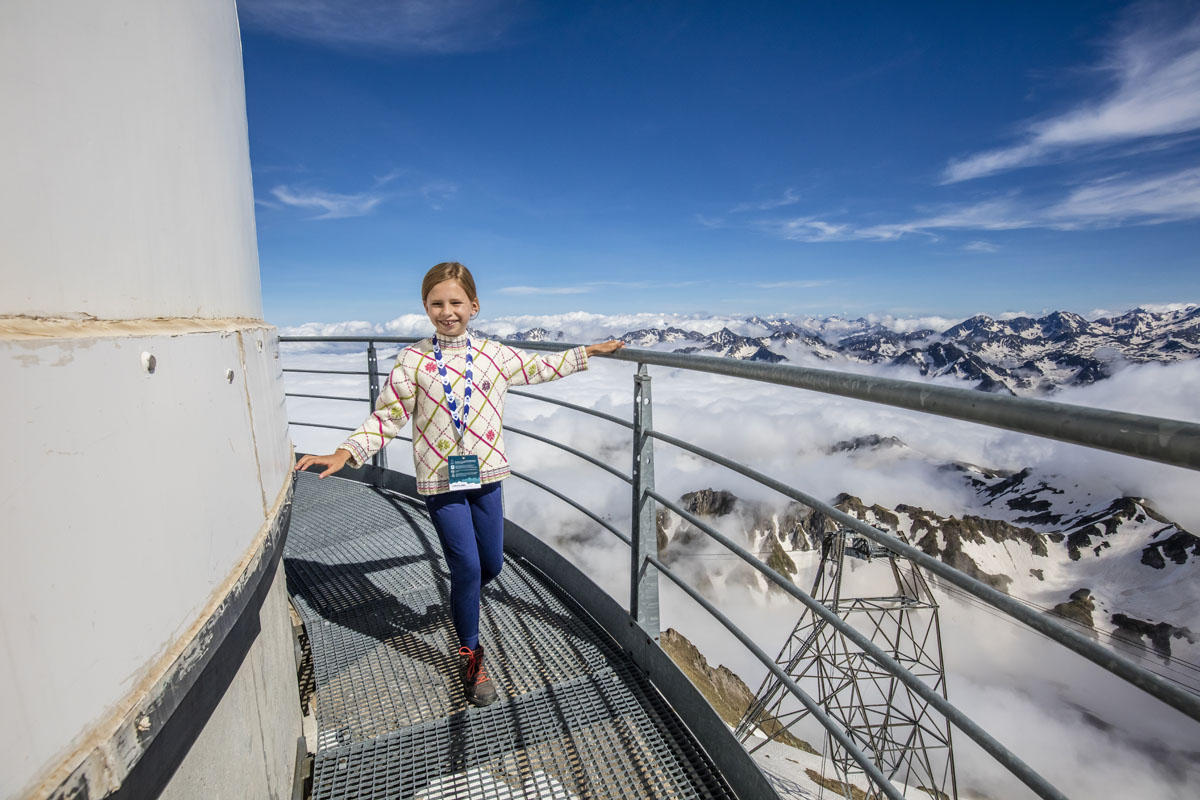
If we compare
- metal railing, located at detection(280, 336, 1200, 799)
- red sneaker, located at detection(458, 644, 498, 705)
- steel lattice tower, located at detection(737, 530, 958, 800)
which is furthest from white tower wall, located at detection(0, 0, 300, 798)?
steel lattice tower, located at detection(737, 530, 958, 800)

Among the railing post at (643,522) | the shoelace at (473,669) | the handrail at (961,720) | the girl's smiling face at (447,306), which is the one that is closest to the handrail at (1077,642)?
the handrail at (961,720)

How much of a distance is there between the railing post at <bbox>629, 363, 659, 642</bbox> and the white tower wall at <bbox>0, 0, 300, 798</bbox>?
4.80ft

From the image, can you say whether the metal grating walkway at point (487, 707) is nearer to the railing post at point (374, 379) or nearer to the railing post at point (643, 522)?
the railing post at point (643, 522)

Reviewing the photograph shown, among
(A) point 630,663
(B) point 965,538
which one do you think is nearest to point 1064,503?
(B) point 965,538

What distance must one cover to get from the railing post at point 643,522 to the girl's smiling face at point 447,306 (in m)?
0.76

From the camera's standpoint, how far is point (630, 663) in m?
2.58

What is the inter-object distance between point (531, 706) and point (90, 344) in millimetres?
2109

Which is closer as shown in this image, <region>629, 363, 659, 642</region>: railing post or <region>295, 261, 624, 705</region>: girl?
<region>295, 261, 624, 705</region>: girl

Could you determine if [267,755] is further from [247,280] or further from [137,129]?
[137,129]

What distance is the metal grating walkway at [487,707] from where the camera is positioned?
6.56ft

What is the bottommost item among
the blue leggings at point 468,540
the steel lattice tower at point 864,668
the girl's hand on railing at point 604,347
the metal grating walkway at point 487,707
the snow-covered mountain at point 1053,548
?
the snow-covered mountain at point 1053,548

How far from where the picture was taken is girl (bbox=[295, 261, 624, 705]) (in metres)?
2.21

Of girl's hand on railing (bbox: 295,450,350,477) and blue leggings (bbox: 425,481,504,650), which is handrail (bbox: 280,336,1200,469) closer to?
blue leggings (bbox: 425,481,504,650)

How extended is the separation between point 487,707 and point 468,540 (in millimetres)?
699
